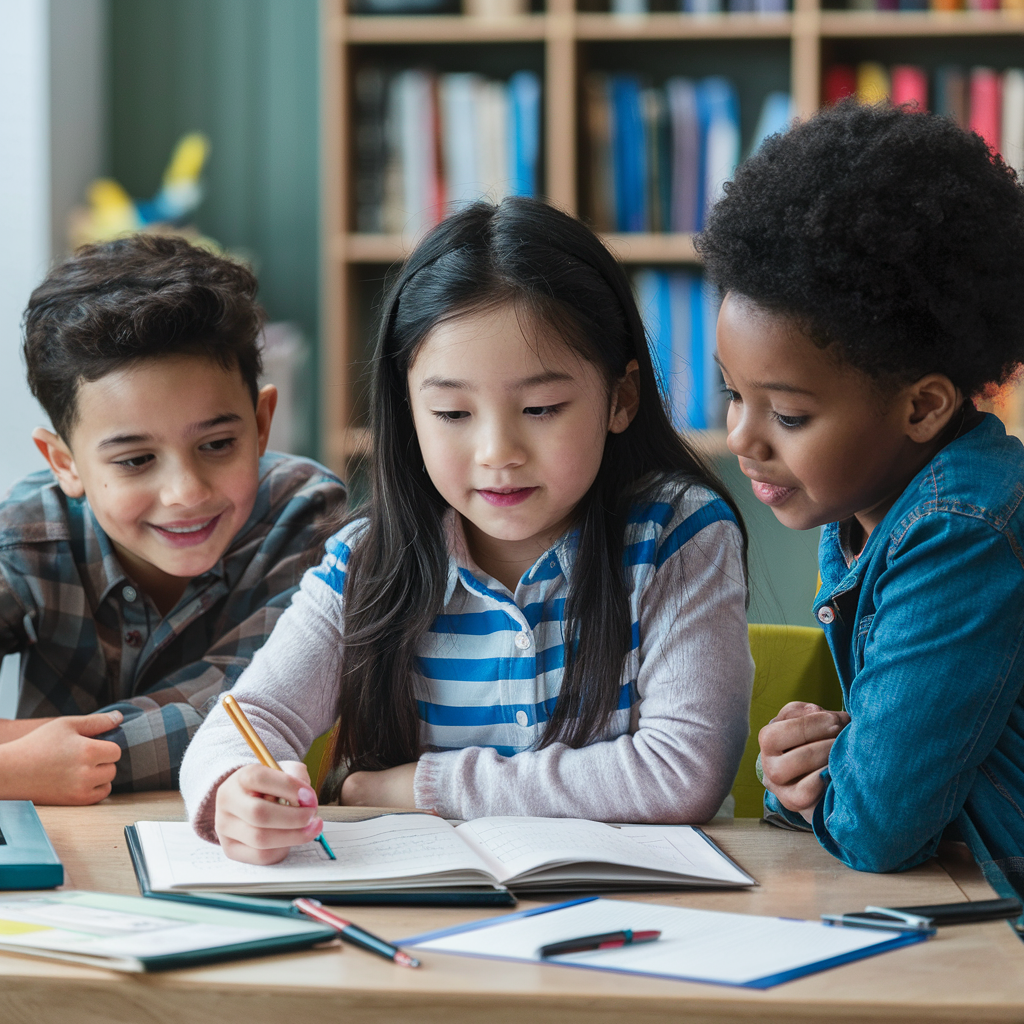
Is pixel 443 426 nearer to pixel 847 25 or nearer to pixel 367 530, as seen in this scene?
pixel 367 530

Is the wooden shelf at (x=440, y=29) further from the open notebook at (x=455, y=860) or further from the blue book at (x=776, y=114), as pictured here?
the open notebook at (x=455, y=860)

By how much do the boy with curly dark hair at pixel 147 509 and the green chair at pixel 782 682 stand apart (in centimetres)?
55

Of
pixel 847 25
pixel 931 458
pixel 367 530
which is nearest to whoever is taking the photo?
pixel 931 458

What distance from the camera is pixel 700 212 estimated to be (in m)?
2.62

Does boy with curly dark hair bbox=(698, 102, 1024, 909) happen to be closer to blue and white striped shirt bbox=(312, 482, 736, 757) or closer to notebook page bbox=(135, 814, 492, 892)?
blue and white striped shirt bbox=(312, 482, 736, 757)

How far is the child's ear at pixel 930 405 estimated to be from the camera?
931 mm

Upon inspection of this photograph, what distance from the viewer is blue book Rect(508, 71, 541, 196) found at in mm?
2588

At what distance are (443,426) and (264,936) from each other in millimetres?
526

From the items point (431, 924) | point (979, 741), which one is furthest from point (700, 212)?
point (431, 924)

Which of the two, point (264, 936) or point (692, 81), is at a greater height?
point (692, 81)

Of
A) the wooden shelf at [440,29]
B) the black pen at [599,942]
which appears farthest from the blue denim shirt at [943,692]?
the wooden shelf at [440,29]

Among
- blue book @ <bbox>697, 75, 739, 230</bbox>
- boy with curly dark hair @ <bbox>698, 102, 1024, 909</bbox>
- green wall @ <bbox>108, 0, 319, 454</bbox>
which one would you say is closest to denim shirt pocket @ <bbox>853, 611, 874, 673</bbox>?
boy with curly dark hair @ <bbox>698, 102, 1024, 909</bbox>

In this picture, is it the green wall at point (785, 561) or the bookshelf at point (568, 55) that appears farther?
the green wall at point (785, 561)

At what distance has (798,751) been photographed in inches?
37.8
